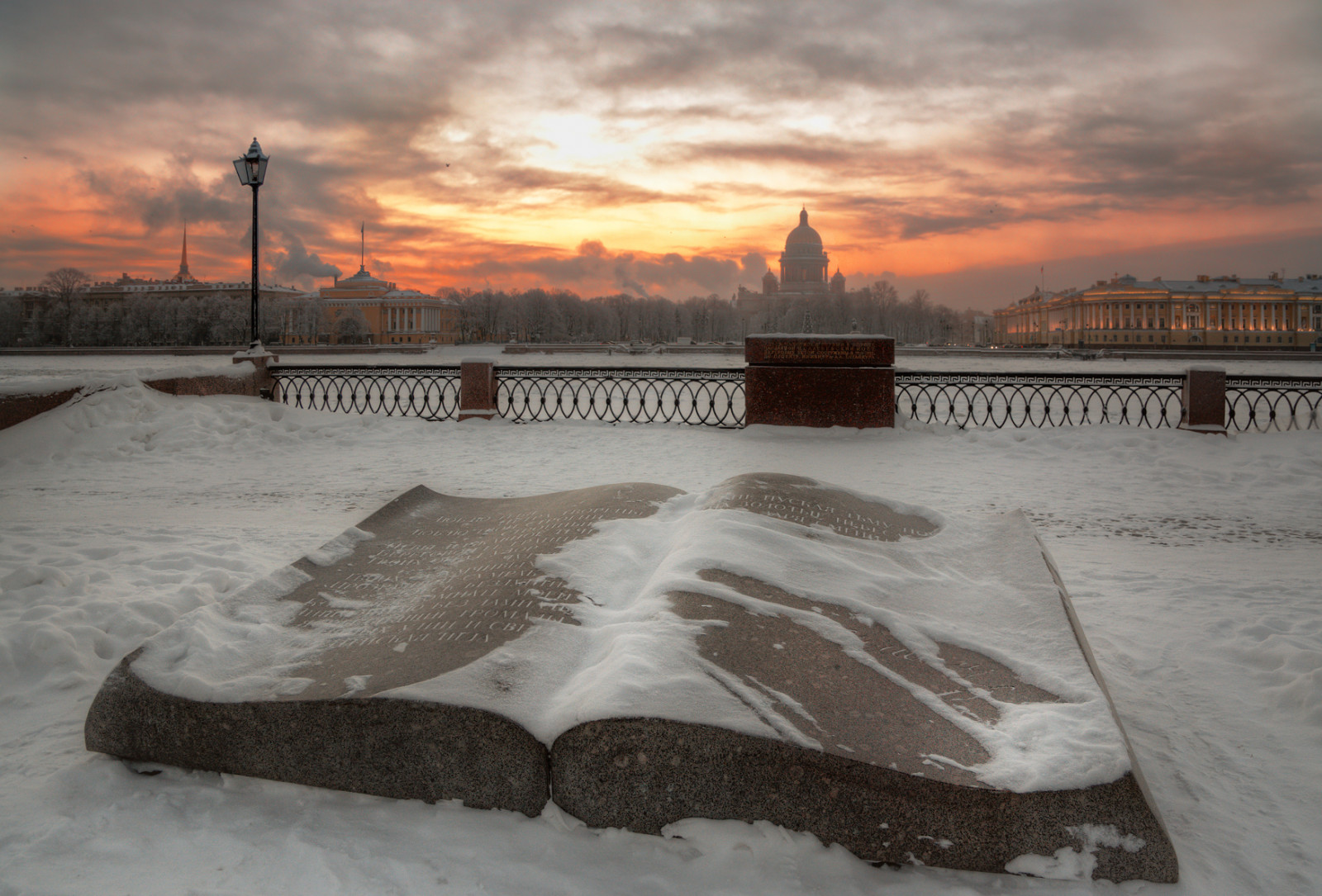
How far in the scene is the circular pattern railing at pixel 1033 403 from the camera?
1240 centimetres

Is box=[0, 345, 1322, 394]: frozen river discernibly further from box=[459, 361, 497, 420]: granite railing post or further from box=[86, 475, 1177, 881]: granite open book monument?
box=[86, 475, 1177, 881]: granite open book monument

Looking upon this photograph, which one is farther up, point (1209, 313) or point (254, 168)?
point (1209, 313)

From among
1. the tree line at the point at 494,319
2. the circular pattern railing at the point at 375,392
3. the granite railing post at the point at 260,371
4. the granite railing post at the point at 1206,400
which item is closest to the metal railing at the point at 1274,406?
the granite railing post at the point at 1206,400

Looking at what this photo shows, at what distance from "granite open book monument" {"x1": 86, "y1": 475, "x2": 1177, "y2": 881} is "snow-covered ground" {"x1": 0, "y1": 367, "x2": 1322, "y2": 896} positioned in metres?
0.10

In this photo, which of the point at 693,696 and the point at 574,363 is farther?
the point at 574,363

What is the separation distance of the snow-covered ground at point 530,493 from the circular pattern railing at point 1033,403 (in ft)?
8.27

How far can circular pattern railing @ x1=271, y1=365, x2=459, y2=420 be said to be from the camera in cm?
1425

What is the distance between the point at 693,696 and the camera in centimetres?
207

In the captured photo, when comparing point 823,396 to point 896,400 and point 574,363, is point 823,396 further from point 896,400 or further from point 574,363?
point 574,363

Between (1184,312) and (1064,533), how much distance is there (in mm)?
105440

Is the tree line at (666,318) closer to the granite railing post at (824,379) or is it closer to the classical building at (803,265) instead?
the classical building at (803,265)

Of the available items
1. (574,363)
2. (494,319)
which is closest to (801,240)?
(494,319)

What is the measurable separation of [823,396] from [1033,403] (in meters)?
10.1

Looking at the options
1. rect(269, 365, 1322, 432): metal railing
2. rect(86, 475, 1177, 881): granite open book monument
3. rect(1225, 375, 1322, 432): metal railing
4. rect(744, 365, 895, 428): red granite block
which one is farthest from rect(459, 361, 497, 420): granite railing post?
rect(1225, 375, 1322, 432): metal railing
